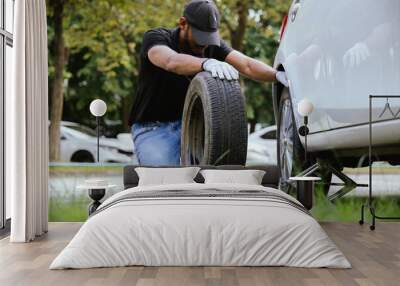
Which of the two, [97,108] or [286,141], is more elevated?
[97,108]

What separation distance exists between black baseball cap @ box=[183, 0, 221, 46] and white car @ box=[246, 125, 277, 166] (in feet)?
3.50

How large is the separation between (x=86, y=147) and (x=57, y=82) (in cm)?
78

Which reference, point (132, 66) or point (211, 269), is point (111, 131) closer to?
point (132, 66)

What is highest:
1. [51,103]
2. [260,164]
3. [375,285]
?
[51,103]

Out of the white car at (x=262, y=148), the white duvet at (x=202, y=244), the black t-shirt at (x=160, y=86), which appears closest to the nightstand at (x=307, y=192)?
the white car at (x=262, y=148)

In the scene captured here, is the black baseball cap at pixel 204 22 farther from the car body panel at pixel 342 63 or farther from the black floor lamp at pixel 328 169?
the black floor lamp at pixel 328 169

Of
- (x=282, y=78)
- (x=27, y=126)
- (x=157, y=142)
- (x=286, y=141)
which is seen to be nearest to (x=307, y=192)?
(x=286, y=141)

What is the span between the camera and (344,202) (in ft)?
21.4

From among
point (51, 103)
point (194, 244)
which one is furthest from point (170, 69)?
point (194, 244)

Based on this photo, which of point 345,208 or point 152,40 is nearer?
point 345,208

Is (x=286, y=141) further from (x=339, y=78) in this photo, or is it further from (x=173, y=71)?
(x=173, y=71)

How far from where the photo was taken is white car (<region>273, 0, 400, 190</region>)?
4973 millimetres

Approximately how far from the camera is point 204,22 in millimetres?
6656

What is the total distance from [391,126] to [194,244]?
2.08m
